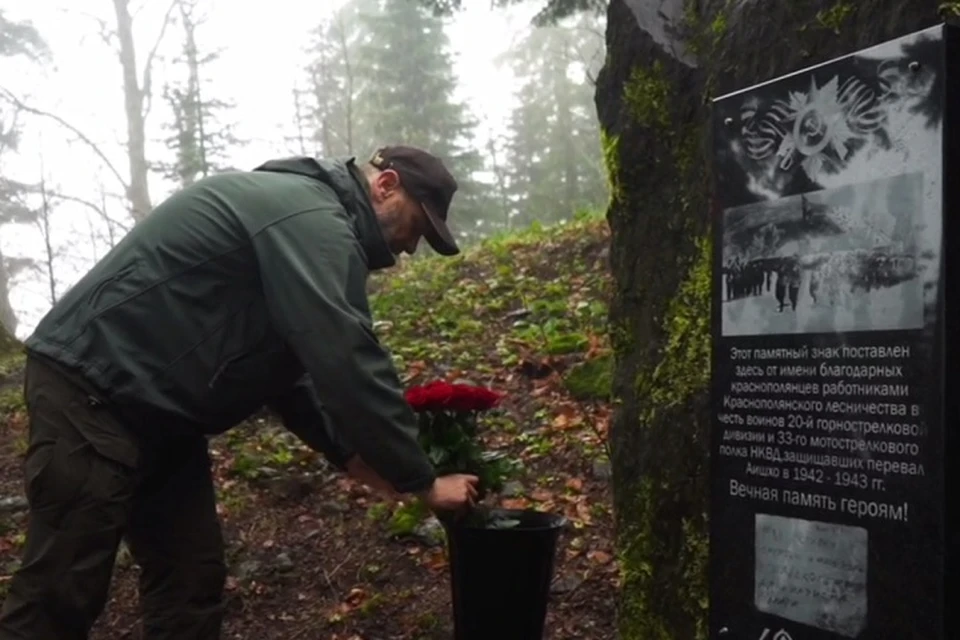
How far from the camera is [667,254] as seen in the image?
8.65 feet

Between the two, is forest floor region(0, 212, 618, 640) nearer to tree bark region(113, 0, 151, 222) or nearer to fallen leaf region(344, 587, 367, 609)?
fallen leaf region(344, 587, 367, 609)

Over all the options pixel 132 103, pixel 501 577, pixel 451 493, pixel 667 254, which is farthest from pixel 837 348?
pixel 132 103

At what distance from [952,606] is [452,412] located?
1.84m

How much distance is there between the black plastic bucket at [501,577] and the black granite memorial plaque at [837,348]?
3.47ft

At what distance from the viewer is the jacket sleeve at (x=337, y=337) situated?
101 inches

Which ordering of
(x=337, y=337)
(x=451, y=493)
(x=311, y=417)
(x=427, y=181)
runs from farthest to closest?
1. (x=311, y=417)
2. (x=427, y=181)
3. (x=451, y=493)
4. (x=337, y=337)

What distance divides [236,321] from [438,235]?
0.76 m

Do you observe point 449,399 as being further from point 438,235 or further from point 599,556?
point 599,556

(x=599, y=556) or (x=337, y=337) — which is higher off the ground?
(x=337, y=337)

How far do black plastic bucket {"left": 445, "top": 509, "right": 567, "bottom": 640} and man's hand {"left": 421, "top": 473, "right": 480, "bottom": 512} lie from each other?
16cm

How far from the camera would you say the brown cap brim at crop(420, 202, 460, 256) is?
10.2ft

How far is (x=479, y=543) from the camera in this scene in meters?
3.14

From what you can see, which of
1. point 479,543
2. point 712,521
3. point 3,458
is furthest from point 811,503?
point 3,458

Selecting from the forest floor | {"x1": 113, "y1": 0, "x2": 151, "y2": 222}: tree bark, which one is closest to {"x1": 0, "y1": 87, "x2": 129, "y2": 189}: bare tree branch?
{"x1": 113, "y1": 0, "x2": 151, "y2": 222}: tree bark
